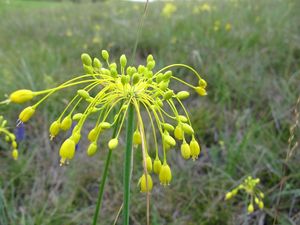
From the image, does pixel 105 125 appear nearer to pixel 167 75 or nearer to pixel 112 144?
pixel 112 144

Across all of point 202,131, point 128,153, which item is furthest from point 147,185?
point 202,131

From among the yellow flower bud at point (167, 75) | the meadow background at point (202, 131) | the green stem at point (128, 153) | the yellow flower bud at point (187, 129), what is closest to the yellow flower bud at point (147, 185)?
the green stem at point (128, 153)

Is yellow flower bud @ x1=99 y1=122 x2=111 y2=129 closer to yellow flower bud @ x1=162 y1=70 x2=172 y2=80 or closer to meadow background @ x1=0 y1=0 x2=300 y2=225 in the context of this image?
yellow flower bud @ x1=162 y1=70 x2=172 y2=80

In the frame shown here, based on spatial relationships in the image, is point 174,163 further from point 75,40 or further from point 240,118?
point 75,40

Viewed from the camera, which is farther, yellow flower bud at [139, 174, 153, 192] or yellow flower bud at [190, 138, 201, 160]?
yellow flower bud at [190, 138, 201, 160]

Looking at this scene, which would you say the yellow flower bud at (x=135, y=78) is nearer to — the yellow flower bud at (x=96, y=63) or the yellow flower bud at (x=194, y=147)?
the yellow flower bud at (x=96, y=63)

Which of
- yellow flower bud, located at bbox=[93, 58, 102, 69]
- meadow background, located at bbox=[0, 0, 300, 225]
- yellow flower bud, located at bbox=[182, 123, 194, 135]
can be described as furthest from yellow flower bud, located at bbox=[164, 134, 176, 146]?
meadow background, located at bbox=[0, 0, 300, 225]

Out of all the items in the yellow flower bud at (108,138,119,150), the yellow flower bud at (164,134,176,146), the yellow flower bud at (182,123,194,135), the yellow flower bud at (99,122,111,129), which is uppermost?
the yellow flower bud at (99,122,111,129)

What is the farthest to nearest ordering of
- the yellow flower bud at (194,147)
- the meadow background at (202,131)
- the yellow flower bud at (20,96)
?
the meadow background at (202,131)
the yellow flower bud at (194,147)
the yellow flower bud at (20,96)
